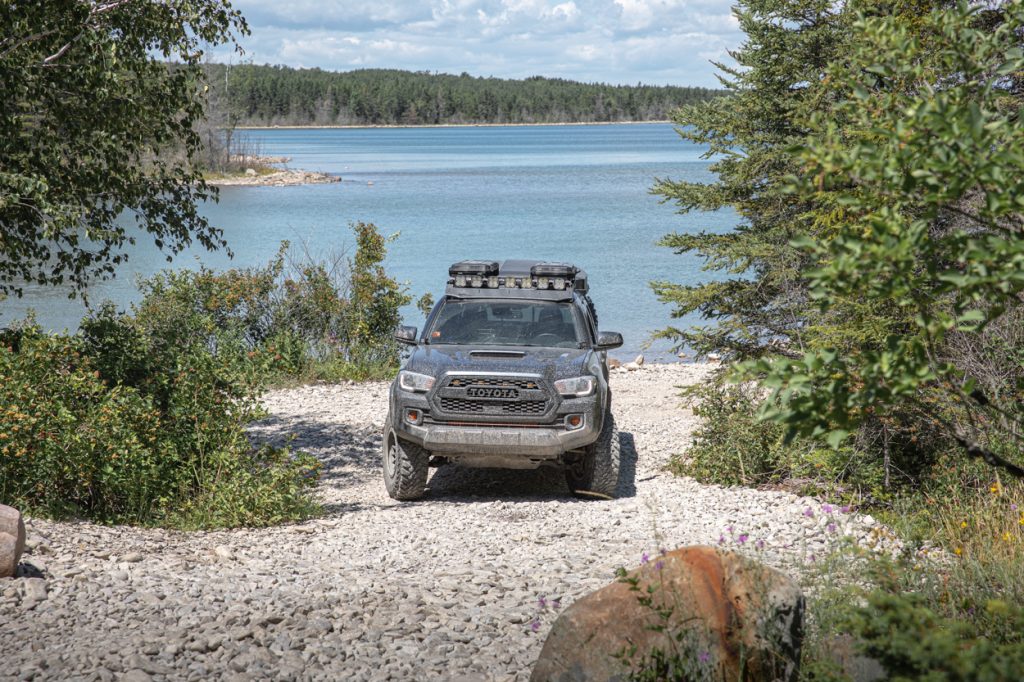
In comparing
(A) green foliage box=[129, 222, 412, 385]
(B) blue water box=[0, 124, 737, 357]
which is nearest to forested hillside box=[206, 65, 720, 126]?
(B) blue water box=[0, 124, 737, 357]

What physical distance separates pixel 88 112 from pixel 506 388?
181 inches

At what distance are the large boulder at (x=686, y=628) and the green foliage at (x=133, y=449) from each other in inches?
166

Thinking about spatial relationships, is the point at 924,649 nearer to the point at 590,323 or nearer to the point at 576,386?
the point at 576,386

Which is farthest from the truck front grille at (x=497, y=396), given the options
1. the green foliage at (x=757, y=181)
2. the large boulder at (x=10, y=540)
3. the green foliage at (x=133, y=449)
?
the large boulder at (x=10, y=540)

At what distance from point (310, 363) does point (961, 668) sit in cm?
1441

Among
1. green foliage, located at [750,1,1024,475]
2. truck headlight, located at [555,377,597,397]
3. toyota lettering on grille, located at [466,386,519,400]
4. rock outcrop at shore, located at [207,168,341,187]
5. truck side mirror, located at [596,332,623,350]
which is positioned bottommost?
rock outcrop at shore, located at [207,168,341,187]

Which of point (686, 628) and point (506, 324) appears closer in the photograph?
point (686, 628)

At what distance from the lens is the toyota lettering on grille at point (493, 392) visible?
29.3 feet

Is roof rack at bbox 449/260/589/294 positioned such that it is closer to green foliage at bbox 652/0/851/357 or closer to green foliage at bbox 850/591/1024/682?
green foliage at bbox 652/0/851/357

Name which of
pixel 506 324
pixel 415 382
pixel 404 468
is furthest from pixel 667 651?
pixel 506 324

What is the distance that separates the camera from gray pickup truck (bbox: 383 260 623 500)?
8945mm

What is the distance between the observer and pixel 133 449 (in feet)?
25.2

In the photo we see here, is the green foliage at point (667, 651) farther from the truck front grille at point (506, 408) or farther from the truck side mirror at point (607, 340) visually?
the truck side mirror at point (607, 340)

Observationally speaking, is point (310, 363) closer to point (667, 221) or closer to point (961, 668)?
point (961, 668)
